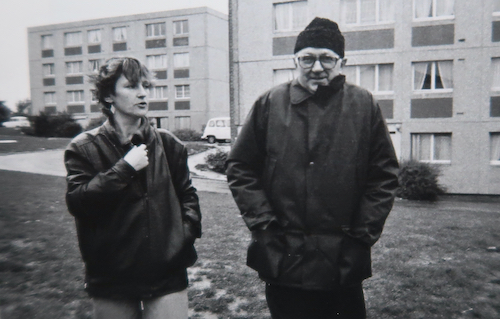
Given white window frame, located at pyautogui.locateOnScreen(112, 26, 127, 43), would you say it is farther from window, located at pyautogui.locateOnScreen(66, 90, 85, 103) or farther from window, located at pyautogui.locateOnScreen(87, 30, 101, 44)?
window, located at pyautogui.locateOnScreen(66, 90, 85, 103)

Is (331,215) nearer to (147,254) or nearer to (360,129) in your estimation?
(360,129)

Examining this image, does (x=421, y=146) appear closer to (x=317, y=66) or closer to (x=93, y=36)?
(x=317, y=66)

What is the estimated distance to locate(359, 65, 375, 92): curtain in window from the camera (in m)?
18.6

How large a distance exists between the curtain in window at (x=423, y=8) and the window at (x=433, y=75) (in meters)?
1.85

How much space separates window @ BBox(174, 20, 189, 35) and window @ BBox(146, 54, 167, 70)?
2484 millimetres

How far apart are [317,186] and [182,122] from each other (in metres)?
38.8

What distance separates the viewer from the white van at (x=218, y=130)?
104 ft

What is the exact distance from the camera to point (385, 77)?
18.5 m

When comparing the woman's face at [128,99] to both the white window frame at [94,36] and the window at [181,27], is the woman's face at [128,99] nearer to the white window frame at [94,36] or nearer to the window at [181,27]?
the window at [181,27]

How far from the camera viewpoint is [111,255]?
85.7 inches

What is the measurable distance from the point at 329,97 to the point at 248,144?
1.60 ft

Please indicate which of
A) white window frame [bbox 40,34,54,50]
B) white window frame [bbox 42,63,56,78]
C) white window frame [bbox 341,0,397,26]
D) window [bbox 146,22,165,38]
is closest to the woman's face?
white window frame [bbox 341,0,397,26]

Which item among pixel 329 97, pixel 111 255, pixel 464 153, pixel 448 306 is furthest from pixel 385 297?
pixel 464 153

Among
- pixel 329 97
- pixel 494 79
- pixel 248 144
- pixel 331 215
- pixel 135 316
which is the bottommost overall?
pixel 135 316
